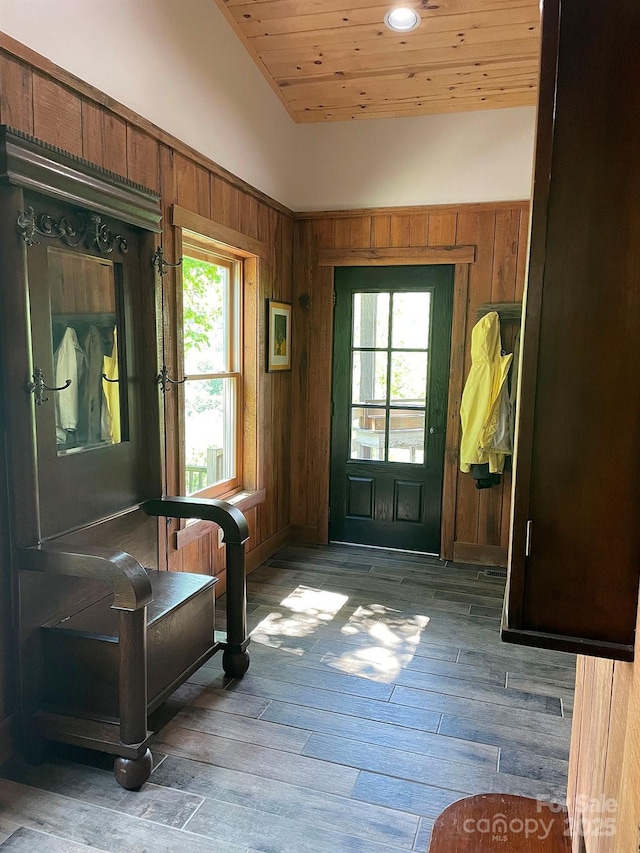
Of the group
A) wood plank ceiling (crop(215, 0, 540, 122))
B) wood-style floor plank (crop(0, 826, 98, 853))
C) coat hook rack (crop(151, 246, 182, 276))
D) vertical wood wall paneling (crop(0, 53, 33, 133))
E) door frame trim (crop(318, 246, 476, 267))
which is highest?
wood plank ceiling (crop(215, 0, 540, 122))

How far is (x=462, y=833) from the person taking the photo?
1.19 meters

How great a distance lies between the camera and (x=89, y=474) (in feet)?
7.60

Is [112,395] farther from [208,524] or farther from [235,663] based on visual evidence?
[235,663]

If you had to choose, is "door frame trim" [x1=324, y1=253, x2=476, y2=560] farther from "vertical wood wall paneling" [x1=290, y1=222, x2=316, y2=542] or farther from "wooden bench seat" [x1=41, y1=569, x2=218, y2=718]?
"wooden bench seat" [x1=41, y1=569, x2=218, y2=718]

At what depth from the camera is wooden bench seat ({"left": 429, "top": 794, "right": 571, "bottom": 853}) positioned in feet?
3.81

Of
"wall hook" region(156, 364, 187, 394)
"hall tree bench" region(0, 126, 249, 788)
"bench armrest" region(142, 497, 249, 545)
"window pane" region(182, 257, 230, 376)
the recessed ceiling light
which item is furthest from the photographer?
"window pane" region(182, 257, 230, 376)

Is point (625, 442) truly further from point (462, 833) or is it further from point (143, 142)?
point (143, 142)

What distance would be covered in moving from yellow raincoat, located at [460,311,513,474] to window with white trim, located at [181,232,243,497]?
1.54 meters

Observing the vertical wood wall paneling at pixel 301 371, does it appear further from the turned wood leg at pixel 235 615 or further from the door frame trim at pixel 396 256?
the turned wood leg at pixel 235 615

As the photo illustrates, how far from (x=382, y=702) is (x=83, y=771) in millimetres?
1163

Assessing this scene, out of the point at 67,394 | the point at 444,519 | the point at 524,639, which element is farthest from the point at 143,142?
the point at 444,519

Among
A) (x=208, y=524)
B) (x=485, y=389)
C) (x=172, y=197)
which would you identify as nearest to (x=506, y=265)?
(x=485, y=389)

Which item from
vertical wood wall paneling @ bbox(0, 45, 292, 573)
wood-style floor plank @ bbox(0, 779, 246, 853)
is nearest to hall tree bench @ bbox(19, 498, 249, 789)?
wood-style floor plank @ bbox(0, 779, 246, 853)

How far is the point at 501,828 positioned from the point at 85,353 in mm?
1997
